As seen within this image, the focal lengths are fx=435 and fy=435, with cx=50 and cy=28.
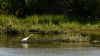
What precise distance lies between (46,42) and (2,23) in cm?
1019

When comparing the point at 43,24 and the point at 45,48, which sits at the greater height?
the point at 43,24

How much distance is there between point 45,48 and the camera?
25.7 metres

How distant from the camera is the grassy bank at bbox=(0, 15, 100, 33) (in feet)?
117

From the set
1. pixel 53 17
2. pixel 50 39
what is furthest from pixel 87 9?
pixel 50 39

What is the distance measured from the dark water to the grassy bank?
5.04 m

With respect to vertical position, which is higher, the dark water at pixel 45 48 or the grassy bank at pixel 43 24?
the grassy bank at pixel 43 24

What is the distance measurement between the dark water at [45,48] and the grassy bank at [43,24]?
5038 millimetres

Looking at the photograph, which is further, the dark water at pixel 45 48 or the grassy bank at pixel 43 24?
the grassy bank at pixel 43 24

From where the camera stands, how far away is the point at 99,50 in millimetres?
25172

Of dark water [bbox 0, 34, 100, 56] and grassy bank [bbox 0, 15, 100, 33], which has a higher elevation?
grassy bank [bbox 0, 15, 100, 33]

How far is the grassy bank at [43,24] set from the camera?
3578 cm

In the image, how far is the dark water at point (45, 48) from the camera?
77.1 ft

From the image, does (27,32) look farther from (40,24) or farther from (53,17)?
(53,17)

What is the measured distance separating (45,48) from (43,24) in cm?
1387
